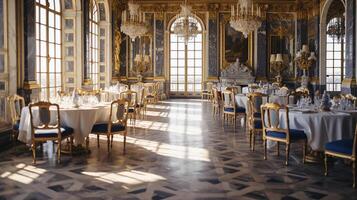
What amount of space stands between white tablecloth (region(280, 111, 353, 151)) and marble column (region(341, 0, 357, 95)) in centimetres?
689

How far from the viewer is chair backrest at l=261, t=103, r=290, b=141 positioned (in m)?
6.20

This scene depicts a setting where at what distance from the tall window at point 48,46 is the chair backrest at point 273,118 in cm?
588

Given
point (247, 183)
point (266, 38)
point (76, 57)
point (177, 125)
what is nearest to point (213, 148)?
point (247, 183)

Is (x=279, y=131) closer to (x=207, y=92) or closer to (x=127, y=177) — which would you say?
(x=127, y=177)

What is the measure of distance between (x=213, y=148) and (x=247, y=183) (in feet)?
7.91

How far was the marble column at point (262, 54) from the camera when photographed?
64.2ft

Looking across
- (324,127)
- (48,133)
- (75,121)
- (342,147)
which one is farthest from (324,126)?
(48,133)

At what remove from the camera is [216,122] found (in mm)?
11297

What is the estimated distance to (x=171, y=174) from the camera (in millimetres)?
5629

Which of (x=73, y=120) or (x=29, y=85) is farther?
(x=29, y=85)

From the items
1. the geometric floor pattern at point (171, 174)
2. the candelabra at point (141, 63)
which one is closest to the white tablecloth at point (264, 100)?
the geometric floor pattern at point (171, 174)

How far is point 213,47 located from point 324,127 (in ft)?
46.0

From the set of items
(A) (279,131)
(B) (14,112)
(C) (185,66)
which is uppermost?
(C) (185,66)

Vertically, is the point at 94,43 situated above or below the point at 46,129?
above
